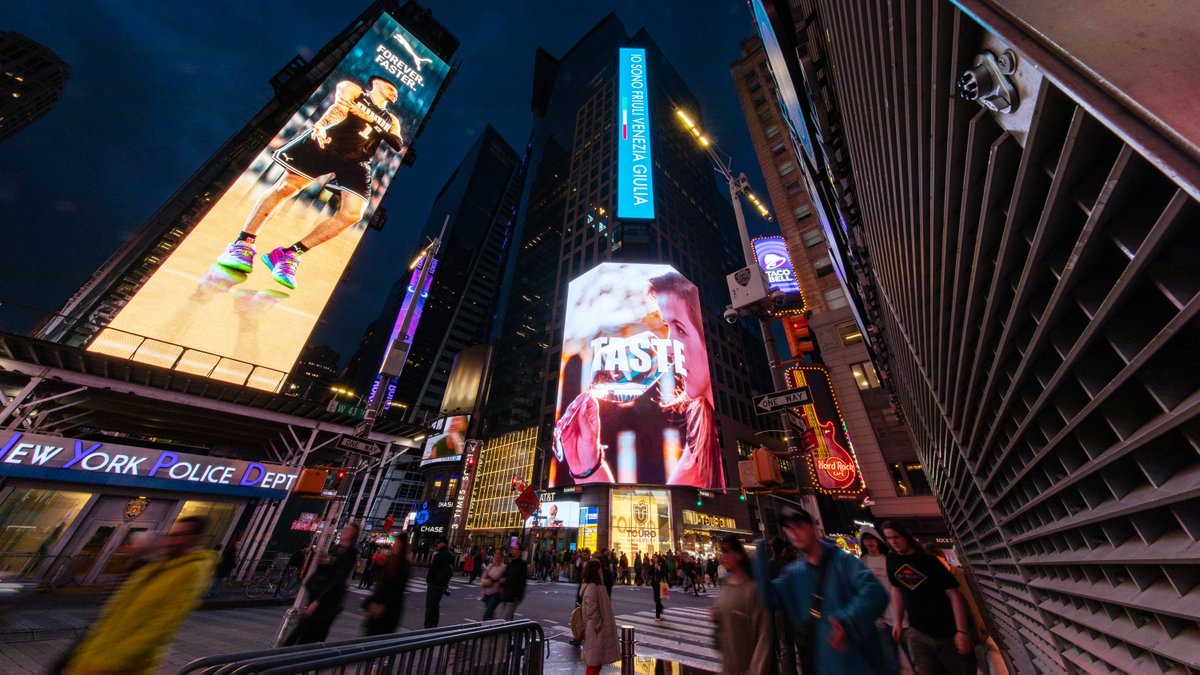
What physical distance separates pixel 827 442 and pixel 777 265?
8.83m

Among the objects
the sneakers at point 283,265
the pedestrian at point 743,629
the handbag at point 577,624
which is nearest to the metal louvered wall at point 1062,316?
the pedestrian at point 743,629

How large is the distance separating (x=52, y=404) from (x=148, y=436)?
5.83 meters

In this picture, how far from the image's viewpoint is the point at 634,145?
50062mm

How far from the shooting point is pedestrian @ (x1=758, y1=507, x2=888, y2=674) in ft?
9.56

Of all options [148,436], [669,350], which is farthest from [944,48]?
[669,350]

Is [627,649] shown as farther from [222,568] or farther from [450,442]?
[450,442]

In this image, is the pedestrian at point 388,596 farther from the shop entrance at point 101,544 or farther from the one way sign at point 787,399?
the shop entrance at point 101,544

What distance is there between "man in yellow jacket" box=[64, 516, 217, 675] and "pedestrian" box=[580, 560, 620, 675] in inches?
174

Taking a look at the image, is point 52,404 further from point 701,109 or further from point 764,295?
point 701,109

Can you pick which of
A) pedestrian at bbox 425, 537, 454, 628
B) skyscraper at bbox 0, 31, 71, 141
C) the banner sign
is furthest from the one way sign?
skyscraper at bbox 0, 31, 71, 141

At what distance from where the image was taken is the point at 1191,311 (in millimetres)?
1454

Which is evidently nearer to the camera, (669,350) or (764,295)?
(764,295)

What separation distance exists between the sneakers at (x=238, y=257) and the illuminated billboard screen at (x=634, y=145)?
3439 centimetres

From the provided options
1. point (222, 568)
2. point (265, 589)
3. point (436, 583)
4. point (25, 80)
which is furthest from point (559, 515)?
point (25, 80)
